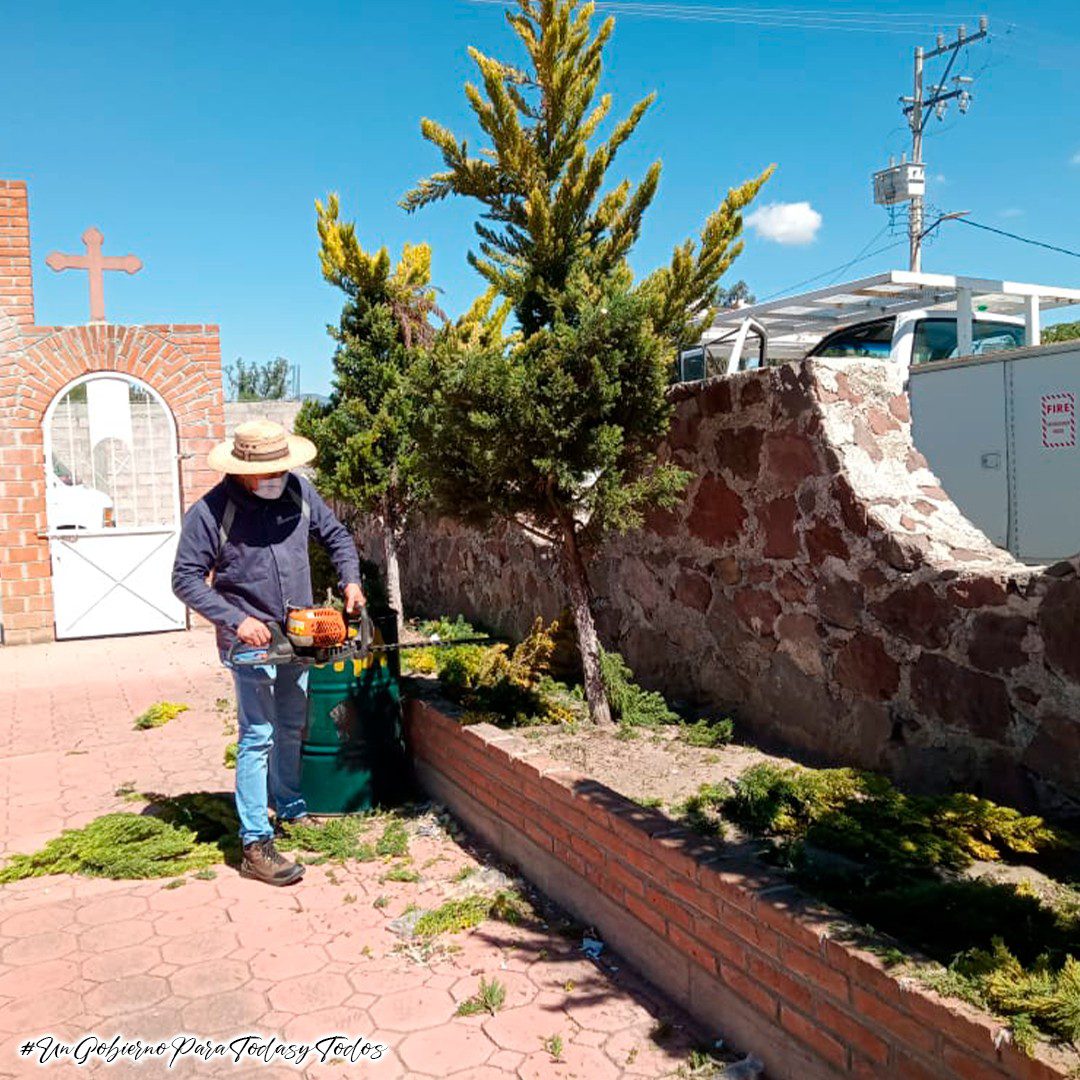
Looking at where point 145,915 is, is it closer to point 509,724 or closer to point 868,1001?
point 509,724

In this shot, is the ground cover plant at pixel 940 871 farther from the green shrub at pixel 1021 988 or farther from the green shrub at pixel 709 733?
the green shrub at pixel 709 733

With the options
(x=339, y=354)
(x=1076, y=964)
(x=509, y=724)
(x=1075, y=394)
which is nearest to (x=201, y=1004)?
(x=509, y=724)

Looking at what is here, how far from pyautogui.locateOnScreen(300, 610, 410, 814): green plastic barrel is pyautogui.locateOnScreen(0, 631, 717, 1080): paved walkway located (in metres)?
0.33

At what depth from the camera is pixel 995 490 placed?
8.06 metres

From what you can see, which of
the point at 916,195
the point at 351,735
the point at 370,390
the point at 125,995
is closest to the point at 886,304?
the point at 370,390

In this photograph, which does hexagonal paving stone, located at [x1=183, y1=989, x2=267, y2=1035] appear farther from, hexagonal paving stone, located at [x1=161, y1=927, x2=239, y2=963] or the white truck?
the white truck

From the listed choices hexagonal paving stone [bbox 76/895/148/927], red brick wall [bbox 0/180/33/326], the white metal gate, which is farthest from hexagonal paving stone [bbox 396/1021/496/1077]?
red brick wall [bbox 0/180/33/326]

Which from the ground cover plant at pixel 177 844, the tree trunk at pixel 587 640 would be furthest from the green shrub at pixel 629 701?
the ground cover plant at pixel 177 844

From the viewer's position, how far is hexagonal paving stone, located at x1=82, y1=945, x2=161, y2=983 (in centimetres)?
340

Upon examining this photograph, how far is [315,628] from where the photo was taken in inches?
159

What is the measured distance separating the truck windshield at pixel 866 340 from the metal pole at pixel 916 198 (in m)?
16.3

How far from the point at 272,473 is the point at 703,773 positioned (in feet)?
7.08

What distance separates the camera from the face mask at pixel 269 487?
4.23m

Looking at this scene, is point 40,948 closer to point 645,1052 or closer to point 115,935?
point 115,935
